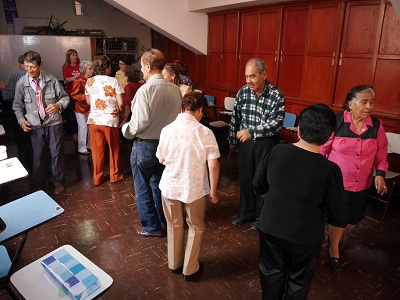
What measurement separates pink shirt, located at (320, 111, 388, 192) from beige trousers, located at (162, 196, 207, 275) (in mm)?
1143

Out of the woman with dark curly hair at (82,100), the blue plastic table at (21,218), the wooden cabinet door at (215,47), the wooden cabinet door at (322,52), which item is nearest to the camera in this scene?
the blue plastic table at (21,218)

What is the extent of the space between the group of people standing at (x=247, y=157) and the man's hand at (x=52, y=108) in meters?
0.01

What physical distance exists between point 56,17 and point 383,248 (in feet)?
32.8

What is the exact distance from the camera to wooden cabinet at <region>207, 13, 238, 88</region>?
Answer: 6809 millimetres

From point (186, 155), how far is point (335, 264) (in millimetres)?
1662

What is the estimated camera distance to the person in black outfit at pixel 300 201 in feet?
5.44

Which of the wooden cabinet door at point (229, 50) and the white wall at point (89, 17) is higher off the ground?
the white wall at point (89, 17)

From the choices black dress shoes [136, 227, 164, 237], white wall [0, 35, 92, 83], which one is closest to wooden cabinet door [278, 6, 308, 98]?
black dress shoes [136, 227, 164, 237]

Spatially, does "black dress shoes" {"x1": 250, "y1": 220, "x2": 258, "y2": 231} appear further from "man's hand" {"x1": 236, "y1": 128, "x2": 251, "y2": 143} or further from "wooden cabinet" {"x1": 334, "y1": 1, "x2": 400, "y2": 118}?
"wooden cabinet" {"x1": 334, "y1": 1, "x2": 400, "y2": 118}

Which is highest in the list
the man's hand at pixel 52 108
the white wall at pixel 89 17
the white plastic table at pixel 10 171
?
the white wall at pixel 89 17

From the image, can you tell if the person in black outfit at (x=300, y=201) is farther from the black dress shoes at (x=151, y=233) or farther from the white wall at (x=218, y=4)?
the white wall at (x=218, y=4)

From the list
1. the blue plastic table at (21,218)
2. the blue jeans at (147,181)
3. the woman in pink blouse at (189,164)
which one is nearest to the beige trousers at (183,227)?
the woman in pink blouse at (189,164)

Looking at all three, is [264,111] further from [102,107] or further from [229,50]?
[229,50]

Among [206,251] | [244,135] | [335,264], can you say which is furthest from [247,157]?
[335,264]
